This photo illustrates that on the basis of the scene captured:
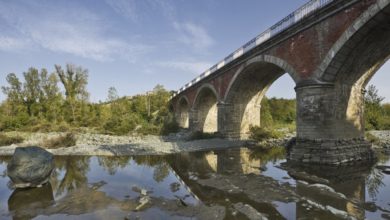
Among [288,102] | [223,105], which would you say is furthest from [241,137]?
[288,102]

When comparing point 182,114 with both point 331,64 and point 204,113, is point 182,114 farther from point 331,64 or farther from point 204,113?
point 331,64

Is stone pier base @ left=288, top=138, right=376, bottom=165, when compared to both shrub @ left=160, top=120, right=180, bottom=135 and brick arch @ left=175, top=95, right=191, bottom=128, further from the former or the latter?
brick arch @ left=175, top=95, right=191, bottom=128

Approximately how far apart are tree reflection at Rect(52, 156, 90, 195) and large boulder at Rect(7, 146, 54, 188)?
53cm

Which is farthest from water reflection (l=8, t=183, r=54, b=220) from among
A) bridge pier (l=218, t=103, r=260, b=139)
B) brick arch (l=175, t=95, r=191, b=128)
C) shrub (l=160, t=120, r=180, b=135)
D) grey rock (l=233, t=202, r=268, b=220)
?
brick arch (l=175, t=95, r=191, b=128)

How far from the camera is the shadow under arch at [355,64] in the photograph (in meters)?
8.75

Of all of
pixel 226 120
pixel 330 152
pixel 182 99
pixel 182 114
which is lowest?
pixel 330 152

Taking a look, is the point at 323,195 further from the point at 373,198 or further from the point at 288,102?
the point at 288,102

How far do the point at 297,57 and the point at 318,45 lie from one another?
1.34 meters

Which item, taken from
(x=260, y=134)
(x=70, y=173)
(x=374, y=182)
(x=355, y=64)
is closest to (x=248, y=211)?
(x=374, y=182)

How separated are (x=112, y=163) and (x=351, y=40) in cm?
1091

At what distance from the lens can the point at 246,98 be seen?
20344mm

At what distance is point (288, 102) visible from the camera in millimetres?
42312

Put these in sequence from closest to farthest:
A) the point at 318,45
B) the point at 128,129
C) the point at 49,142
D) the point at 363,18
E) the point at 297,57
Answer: the point at 363,18 → the point at 318,45 → the point at 297,57 → the point at 49,142 → the point at 128,129

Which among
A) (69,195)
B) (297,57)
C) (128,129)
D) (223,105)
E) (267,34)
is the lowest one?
(69,195)
